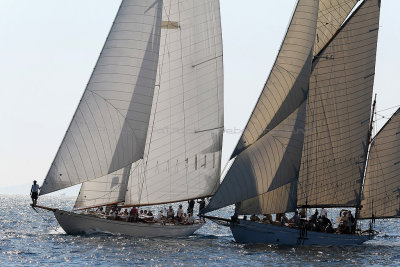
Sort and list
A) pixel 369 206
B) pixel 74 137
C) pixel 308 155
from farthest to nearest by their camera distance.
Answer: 1. pixel 369 206
2. pixel 308 155
3. pixel 74 137

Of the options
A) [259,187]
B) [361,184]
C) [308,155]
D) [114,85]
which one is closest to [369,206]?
[361,184]

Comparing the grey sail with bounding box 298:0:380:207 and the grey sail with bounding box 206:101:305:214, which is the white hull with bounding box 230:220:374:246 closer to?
the grey sail with bounding box 206:101:305:214

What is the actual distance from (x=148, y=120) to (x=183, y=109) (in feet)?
13.5

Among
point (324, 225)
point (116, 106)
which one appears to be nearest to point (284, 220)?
point (324, 225)

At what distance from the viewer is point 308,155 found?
1964 inches

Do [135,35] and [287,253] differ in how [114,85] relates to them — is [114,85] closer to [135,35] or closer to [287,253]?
[135,35]

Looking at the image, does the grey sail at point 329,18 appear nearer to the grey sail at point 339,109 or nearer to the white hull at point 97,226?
the grey sail at point 339,109

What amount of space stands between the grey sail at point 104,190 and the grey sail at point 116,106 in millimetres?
3466

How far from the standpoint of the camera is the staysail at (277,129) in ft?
150

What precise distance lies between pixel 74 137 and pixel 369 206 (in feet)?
66.7

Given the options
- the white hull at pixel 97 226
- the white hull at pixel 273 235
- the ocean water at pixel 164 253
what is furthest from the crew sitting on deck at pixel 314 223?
the white hull at pixel 97 226

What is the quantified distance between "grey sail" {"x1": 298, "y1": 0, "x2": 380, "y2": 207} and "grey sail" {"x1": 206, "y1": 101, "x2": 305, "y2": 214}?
2.49m

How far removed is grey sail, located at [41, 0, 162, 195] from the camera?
4444cm

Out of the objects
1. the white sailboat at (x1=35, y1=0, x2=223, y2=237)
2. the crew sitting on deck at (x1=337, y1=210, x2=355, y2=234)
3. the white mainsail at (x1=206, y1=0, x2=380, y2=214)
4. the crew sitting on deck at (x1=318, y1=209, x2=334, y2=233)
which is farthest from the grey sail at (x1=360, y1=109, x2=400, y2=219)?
the white sailboat at (x1=35, y1=0, x2=223, y2=237)
